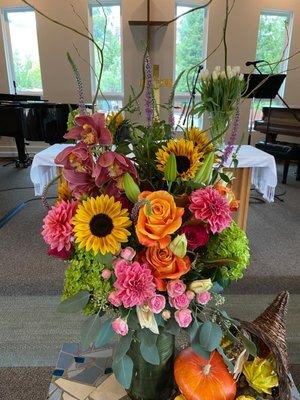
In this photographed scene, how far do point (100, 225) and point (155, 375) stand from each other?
0.45 m

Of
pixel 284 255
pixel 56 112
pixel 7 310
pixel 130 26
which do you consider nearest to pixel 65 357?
pixel 7 310

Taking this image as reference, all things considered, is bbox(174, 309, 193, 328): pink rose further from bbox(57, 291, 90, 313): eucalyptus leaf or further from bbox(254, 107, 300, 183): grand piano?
bbox(254, 107, 300, 183): grand piano

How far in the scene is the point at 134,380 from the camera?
750 millimetres

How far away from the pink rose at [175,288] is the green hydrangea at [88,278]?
0.37 feet

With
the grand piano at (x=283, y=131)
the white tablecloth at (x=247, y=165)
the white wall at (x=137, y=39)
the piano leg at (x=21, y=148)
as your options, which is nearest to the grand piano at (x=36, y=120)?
the piano leg at (x=21, y=148)

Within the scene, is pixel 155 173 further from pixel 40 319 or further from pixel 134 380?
pixel 40 319

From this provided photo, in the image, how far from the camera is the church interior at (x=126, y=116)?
82 centimetres

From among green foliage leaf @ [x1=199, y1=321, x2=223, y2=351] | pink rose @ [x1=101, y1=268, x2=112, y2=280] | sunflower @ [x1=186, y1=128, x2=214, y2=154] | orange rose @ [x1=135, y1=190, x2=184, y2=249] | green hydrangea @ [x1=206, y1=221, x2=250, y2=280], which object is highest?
sunflower @ [x1=186, y1=128, x2=214, y2=154]

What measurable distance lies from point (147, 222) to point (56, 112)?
11.8ft

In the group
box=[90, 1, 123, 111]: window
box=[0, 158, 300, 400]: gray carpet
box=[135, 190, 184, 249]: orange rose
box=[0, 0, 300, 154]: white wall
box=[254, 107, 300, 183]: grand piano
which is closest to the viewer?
box=[135, 190, 184, 249]: orange rose

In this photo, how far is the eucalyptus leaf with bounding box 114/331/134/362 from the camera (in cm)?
59

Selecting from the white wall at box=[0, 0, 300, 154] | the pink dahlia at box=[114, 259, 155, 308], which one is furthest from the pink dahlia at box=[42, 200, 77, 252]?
the white wall at box=[0, 0, 300, 154]

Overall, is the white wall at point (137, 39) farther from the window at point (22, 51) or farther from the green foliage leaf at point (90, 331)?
the green foliage leaf at point (90, 331)

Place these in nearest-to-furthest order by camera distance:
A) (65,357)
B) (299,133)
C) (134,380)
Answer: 1. (134,380)
2. (65,357)
3. (299,133)
